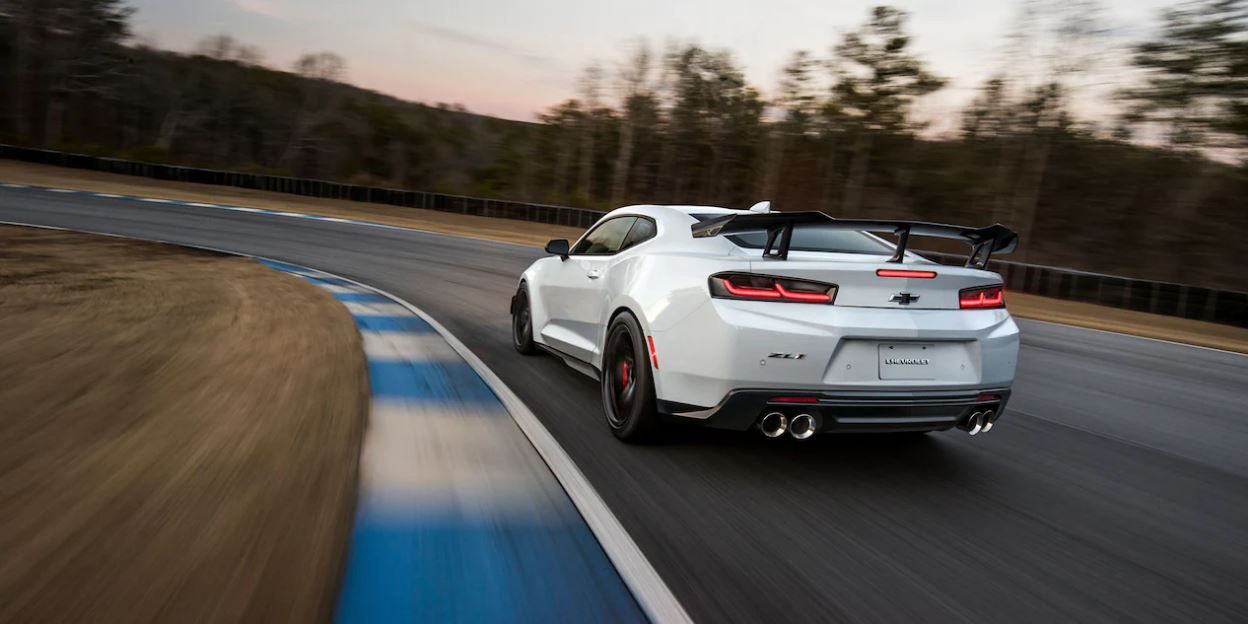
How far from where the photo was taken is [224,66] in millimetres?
93938

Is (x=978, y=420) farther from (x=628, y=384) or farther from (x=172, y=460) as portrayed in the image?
(x=172, y=460)

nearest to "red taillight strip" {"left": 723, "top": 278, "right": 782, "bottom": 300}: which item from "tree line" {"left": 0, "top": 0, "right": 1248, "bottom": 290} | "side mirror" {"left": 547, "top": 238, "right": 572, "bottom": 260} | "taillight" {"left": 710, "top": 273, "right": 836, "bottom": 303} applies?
"taillight" {"left": 710, "top": 273, "right": 836, "bottom": 303}

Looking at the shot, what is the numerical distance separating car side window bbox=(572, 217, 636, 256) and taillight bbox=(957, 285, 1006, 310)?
212cm

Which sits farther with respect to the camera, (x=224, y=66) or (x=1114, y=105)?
(x=224, y=66)

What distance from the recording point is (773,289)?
12.6 ft

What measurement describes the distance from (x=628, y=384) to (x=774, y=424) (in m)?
1.00

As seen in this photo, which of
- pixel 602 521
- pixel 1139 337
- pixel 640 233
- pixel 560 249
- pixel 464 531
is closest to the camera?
pixel 464 531

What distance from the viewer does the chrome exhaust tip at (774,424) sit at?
3.83 m

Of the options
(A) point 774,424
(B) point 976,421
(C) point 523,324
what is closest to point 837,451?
(B) point 976,421

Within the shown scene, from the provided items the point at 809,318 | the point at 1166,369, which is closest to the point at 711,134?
the point at 1166,369

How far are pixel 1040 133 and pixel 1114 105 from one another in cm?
367

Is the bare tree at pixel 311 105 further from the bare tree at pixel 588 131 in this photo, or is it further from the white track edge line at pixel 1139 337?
the white track edge line at pixel 1139 337

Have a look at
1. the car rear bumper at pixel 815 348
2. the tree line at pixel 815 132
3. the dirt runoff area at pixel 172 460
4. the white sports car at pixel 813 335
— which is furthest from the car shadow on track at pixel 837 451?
the tree line at pixel 815 132

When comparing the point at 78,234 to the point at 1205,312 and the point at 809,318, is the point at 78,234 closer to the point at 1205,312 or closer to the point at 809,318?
the point at 809,318
